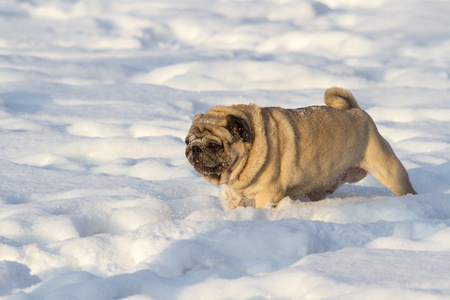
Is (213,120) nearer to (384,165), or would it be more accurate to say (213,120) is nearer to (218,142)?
(218,142)

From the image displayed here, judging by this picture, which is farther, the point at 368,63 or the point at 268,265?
the point at 368,63

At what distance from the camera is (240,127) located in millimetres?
3283

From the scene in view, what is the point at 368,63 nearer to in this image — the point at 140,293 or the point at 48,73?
the point at 48,73

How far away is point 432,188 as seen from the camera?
4.11 meters

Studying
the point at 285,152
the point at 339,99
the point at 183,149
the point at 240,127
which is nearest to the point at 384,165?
the point at 339,99

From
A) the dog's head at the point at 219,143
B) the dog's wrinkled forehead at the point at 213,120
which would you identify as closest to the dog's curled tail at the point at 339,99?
the dog's head at the point at 219,143

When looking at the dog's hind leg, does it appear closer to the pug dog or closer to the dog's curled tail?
the pug dog

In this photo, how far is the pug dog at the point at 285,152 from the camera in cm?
331

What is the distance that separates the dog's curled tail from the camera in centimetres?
388

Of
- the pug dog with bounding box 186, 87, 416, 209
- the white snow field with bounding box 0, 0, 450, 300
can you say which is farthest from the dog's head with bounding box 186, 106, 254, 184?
the white snow field with bounding box 0, 0, 450, 300

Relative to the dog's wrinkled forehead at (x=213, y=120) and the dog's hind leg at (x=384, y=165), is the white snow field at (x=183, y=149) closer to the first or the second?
the dog's hind leg at (x=384, y=165)

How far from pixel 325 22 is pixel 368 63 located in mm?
2965

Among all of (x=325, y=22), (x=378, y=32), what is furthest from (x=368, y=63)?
(x=325, y=22)

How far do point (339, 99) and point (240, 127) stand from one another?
37.0 inches
